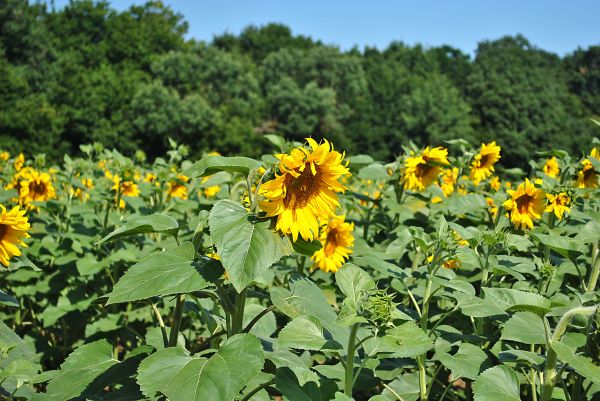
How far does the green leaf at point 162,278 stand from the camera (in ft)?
4.81

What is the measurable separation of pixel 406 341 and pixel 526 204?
5.26 ft

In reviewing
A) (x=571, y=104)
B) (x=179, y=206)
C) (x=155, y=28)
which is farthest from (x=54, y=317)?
(x=571, y=104)

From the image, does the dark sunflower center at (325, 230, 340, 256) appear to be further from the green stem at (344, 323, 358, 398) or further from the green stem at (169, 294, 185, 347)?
the green stem at (344, 323, 358, 398)

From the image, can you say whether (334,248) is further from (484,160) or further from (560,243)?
(484,160)

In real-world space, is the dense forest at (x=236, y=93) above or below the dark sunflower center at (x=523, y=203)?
above

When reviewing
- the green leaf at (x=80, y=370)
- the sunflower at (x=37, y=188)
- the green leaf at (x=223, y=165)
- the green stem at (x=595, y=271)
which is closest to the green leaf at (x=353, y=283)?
the green leaf at (x=223, y=165)

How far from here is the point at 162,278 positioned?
1511 mm

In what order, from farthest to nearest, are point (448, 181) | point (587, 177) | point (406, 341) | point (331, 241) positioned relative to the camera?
point (448, 181) → point (587, 177) → point (331, 241) → point (406, 341)

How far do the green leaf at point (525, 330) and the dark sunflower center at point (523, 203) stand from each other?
0.89 meters

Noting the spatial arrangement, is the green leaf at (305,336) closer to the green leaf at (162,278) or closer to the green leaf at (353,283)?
the green leaf at (353,283)

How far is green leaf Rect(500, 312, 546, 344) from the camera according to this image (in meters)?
1.77

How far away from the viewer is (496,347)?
7.04 ft

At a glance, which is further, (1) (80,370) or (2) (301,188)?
(1) (80,370)

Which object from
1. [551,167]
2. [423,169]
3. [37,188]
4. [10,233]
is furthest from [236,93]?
[10,233]
